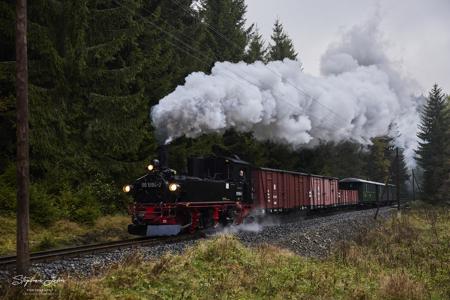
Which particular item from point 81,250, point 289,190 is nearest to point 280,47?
point 289,190

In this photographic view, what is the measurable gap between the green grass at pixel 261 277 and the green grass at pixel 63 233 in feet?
19.3

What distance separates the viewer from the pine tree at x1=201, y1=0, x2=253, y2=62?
119 feet

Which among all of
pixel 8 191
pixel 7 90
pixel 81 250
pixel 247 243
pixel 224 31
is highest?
pixel 224 31

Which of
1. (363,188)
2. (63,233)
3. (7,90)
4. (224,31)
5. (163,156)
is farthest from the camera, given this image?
(363,188)

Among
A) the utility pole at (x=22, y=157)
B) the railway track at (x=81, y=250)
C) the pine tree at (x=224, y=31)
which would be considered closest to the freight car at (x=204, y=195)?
the railway track at (x=81, y=250)

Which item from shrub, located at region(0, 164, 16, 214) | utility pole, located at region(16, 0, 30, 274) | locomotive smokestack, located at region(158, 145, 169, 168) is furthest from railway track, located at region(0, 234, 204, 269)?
shrub, located at region(0, 164, 16, 214)

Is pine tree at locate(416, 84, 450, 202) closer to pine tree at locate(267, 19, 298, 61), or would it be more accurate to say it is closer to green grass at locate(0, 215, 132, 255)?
pine tree at locate(267, 19, 298, 61)

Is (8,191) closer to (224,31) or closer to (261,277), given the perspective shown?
(261,277)

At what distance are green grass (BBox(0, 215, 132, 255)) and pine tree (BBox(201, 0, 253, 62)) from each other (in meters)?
18.7

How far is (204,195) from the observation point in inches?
691

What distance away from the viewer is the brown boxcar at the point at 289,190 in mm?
23656

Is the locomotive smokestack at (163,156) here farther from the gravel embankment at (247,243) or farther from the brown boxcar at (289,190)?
the brown boxcar at (289,190)

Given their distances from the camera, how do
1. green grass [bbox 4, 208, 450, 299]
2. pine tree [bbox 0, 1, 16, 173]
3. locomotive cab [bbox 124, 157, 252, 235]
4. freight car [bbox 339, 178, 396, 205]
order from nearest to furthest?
green grass [bbox 4, 208, 450, 299]
pine tree [bbox 0, 1, 16, 173]
locomotive cab [bbox 124, 157, 252, 235]
freight car [bbox 339, 178, 396, 205]

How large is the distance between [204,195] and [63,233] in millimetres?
4907
